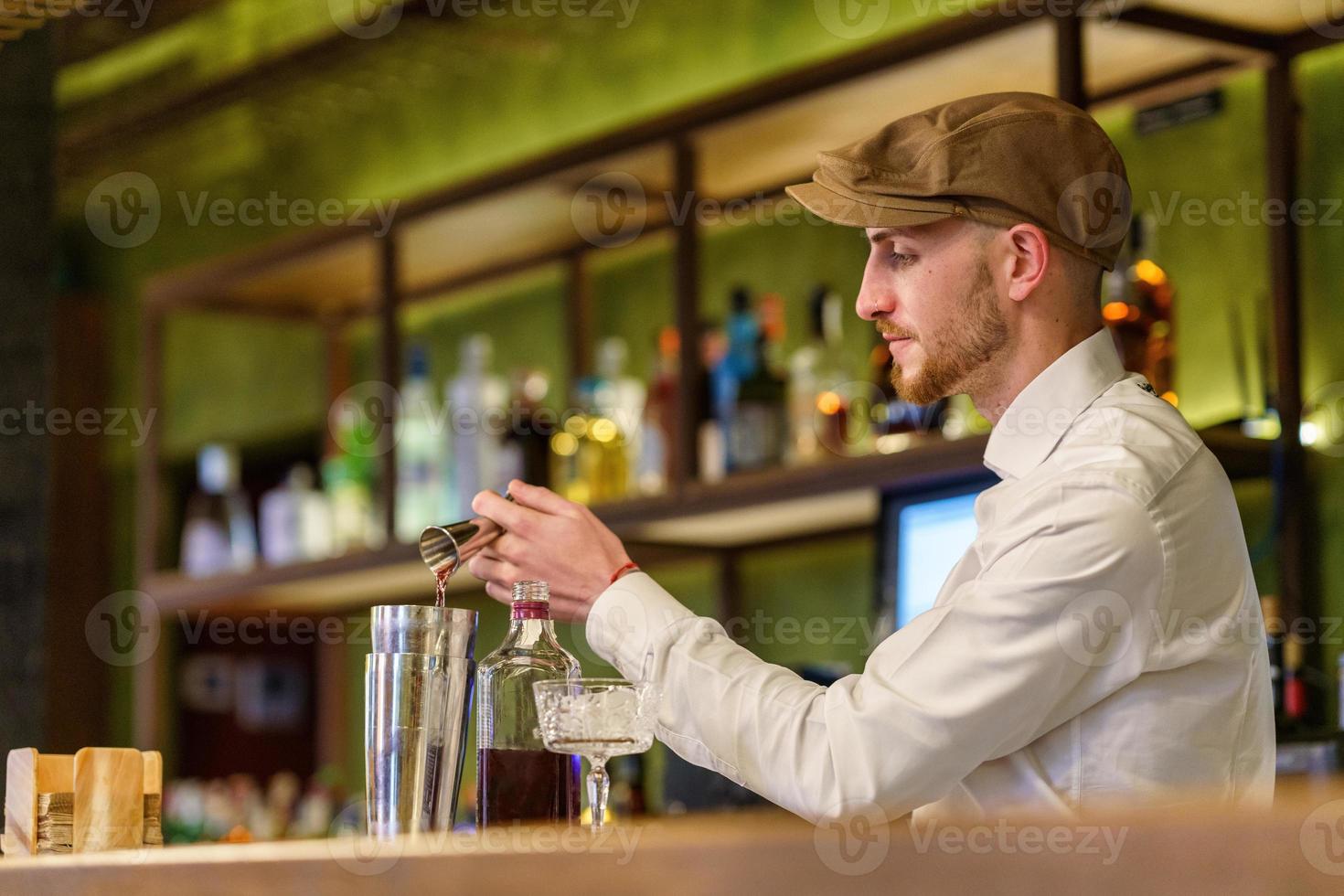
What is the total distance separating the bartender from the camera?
110cm

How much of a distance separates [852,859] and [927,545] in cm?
173

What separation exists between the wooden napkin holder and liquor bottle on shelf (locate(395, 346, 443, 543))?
1627 mm

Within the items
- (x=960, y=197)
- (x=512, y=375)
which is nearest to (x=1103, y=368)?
(x=960, y=197)

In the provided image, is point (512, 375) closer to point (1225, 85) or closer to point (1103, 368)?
point (1225, 85)

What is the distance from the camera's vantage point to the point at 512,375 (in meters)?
3.06

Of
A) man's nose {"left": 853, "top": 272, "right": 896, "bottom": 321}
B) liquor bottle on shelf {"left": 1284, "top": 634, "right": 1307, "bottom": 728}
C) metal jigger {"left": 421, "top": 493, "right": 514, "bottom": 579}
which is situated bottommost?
liquor bottle on shelf {"left": 1284, "top": 634, "right": 1307, "bottom": 728}

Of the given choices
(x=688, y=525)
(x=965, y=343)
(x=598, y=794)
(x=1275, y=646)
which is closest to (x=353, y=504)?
(x=688, y=525)

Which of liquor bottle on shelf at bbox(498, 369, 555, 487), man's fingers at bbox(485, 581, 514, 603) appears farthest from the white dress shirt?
liquor bottle on shelf at bbox(498, 369, 555, 487)

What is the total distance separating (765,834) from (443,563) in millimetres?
663

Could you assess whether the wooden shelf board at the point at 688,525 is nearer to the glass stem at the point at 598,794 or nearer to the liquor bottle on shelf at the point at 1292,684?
the liquor bottle on shelf at the point at 1292,684

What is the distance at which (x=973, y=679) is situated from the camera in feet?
3.59

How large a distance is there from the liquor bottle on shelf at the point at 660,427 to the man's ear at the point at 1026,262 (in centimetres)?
132

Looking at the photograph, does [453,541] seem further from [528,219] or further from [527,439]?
[528,219]

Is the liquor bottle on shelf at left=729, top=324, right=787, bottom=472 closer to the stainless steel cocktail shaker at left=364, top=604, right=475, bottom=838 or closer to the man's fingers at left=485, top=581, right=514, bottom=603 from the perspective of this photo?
the man's fingers at left=485, top=581, right=514, bottom=603
